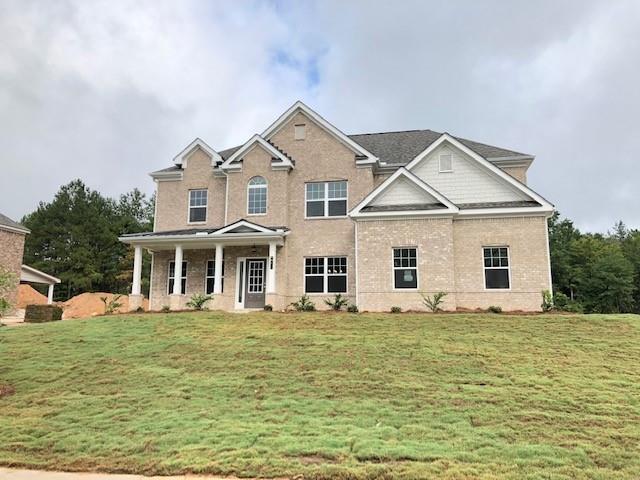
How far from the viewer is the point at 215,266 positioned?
22547 millimetres

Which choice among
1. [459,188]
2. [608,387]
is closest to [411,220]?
[459,188]

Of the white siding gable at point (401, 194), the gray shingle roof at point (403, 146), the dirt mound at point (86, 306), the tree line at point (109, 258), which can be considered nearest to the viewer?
the white siding gable at point (401, 194)

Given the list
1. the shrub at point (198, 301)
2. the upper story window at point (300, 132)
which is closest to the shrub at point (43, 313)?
the shrub at point (198, 301)

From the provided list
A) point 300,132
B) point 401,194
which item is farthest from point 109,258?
point 401,194

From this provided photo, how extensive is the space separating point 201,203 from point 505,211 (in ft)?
47.2

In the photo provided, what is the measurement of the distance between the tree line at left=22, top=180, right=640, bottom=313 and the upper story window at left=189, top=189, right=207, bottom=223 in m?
30.9

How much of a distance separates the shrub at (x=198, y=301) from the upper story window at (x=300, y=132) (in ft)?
28.4

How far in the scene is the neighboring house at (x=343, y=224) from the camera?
19.3 m

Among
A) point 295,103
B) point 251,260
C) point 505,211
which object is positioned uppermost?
point 295,103

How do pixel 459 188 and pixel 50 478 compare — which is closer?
pixel 50 478

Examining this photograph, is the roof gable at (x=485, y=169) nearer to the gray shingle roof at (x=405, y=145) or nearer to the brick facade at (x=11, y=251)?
the gray shingle roof at (x=405, y=145)

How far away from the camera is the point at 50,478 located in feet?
21.3

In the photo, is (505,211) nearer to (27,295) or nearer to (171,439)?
(171,439)

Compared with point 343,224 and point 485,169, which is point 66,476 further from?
point 485,169
